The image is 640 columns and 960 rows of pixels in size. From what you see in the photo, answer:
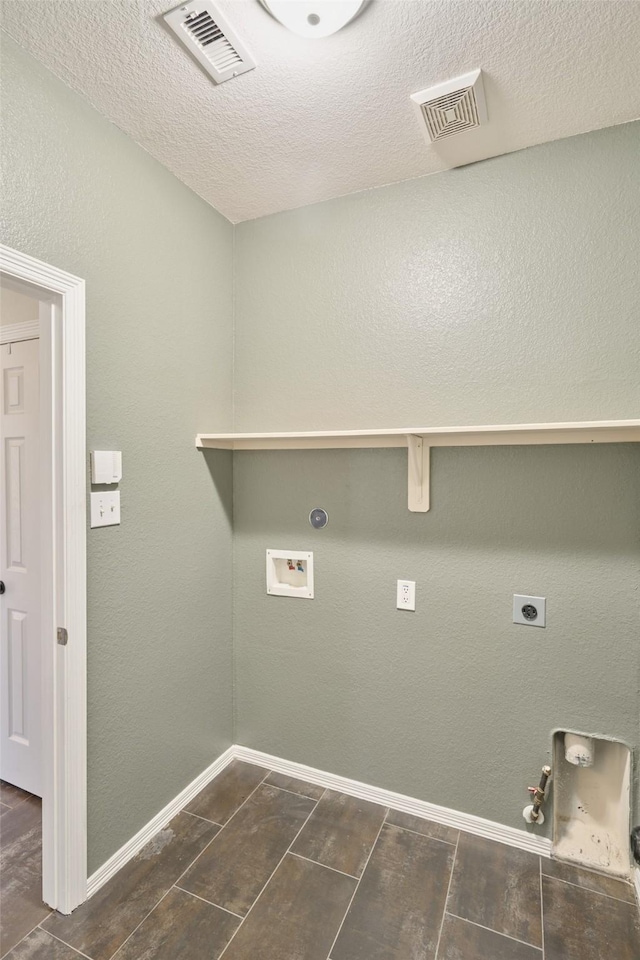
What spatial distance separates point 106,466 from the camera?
1573mm

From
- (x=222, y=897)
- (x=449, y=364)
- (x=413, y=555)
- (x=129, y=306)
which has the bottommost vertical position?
(x=222, y=897)

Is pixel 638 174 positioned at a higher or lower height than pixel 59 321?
higher

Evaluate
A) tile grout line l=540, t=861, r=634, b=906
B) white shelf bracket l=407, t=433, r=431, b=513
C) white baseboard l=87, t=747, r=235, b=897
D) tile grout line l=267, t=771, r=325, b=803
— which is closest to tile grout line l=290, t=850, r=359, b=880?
tile grout line l=267, t=771, r=325, b=803

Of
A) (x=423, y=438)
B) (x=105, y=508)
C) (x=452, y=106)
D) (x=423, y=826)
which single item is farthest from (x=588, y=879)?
(x=452, y=106)

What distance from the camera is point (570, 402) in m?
1.68

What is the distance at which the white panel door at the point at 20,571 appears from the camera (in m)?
2.02

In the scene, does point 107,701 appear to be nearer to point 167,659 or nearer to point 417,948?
point 167,659

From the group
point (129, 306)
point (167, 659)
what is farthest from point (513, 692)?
point (129, 306)

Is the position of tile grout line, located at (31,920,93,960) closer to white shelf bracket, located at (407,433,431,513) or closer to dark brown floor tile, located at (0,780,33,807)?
dark brown floor tile, located at (0,780,33,807)

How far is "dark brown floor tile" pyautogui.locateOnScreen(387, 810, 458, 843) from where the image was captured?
1.80m

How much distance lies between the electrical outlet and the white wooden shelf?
31 centimetres

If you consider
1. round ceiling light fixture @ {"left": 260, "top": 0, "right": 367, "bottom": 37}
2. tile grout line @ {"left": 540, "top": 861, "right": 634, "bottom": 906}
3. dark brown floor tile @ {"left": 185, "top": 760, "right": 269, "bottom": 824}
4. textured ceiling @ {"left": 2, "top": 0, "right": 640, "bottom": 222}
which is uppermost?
textured ceiling @ {"left": 2, "top": 0, "right": 640, "bottom": 222}

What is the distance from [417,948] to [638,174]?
8.49 feet

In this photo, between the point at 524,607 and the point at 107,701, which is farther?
the point at 524,607
